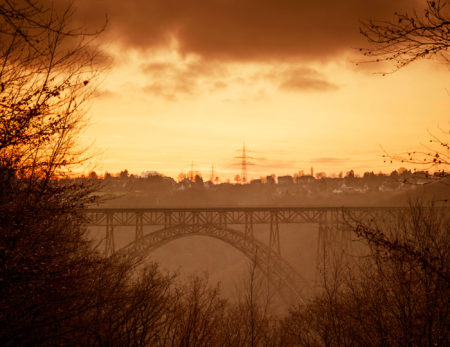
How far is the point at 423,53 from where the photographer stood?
348 cm

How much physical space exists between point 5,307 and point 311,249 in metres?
45.0

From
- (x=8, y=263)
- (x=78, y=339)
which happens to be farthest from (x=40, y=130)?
(x=78, y=339)

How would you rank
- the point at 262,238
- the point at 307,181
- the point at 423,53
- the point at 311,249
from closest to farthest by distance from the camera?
1. the point at 423,53
2. the point at 311,249
3. the point at 262,238
4. the point at 307,181

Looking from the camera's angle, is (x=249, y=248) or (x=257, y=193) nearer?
(x=249, y=248)

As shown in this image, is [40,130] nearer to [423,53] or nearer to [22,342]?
[22,342]

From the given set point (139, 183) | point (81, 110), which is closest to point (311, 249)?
point (139, 183)

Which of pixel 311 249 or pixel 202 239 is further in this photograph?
pixel 202 239

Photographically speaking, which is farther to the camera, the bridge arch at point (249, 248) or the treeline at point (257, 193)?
the treeline at point (257, 193)

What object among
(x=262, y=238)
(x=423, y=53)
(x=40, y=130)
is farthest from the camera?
(x=262, y=238)

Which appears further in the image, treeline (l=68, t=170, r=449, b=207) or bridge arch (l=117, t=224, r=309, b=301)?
treeline (l=68, t=170, r=449, b=207)

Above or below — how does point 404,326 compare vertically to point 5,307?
below

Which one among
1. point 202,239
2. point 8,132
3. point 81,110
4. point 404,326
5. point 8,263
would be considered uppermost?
point 81,110

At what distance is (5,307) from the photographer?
454 centimetres

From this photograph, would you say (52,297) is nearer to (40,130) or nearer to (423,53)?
(40,130)
